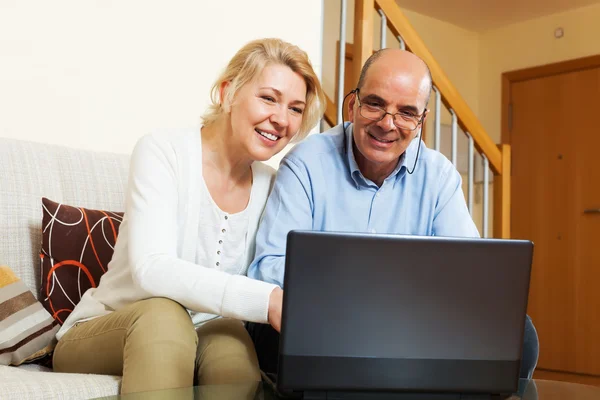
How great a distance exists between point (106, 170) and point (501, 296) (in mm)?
1246

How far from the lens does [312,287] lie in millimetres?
866

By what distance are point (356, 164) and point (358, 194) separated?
0.07 m

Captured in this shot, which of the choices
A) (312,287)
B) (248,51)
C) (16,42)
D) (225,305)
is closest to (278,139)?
(248,51)

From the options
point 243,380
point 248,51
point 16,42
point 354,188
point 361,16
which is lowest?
point 243,380

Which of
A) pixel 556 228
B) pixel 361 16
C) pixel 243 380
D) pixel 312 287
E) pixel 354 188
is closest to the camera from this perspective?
pixel 312 287

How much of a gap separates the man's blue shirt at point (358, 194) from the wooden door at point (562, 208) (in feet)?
10.0

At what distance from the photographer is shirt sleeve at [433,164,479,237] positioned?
160 centimetres

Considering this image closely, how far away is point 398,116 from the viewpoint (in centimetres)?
154

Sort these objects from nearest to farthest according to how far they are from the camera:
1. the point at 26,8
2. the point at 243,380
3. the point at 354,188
→ the point at 243,380 → the point at 354,188 → the point at 26,8

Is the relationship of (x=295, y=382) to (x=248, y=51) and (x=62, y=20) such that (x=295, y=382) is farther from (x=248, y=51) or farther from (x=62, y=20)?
(x=62, y=20)

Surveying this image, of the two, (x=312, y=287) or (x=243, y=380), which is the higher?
(x=312, y=287)

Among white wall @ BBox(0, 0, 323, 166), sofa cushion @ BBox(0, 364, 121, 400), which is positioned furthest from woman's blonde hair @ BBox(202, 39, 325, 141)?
white wall @ BBox(0, 0, 323, 166)

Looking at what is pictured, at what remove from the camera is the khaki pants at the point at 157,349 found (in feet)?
3.45

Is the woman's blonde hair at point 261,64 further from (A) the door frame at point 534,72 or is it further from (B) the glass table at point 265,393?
(A) the door frame at point 534,72
